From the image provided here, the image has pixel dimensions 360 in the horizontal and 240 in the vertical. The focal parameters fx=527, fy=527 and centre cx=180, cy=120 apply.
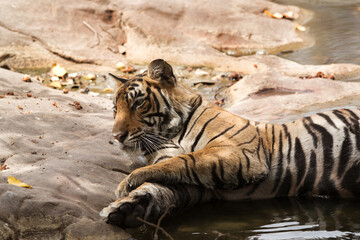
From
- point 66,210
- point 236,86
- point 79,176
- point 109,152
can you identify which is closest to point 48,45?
point 236,86

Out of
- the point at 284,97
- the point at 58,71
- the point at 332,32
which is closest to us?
the point at 284,97

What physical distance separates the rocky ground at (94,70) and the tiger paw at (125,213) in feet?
0.19

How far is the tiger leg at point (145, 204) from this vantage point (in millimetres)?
2994

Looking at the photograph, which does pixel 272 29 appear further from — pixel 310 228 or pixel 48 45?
pixel 310 228

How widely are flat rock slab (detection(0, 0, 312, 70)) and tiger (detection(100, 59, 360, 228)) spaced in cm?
529

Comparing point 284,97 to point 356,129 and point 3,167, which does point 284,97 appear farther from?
point 3,167

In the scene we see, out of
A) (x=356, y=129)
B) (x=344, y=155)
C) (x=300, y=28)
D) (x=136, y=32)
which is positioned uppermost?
(x=300, y=28)

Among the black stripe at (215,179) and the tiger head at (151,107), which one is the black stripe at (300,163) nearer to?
the black stripe at (215,179)

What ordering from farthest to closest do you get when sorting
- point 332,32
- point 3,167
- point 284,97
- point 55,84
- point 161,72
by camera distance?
point 332,32 < point 55,84 < point 284,97 < point 161,72 < point 3,167

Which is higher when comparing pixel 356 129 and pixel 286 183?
pixel 356 129

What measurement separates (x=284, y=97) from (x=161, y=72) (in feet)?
9.36

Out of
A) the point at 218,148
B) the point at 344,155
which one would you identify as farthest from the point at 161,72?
the point at 344,155

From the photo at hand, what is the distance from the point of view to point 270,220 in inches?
132

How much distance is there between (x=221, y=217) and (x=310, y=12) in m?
9.55
